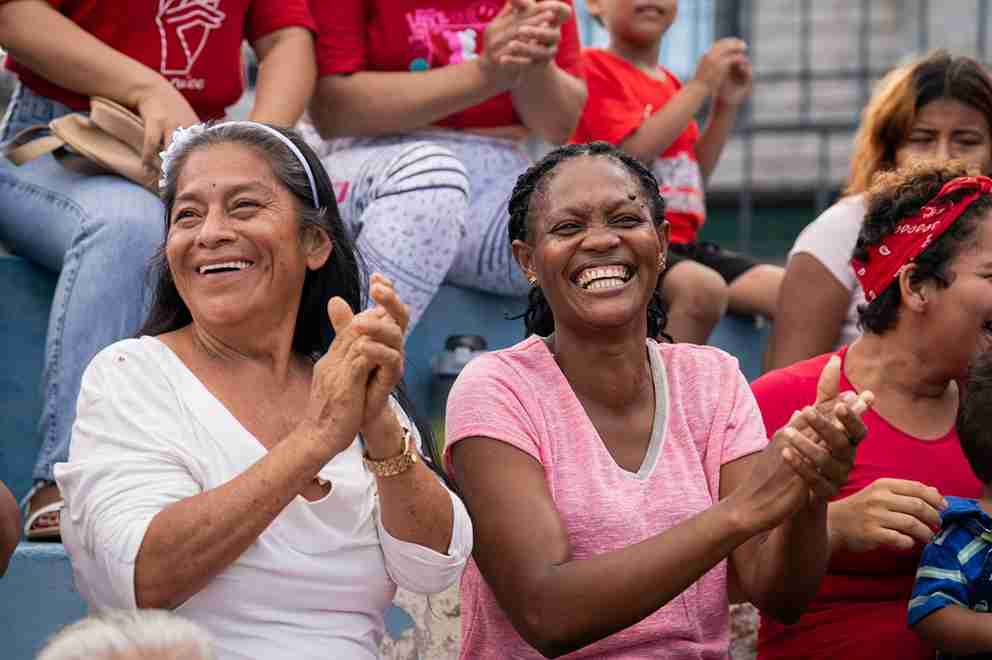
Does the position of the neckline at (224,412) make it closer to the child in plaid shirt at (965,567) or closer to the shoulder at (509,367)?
the shoulder at (509,367)

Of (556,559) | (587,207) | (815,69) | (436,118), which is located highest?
(587,207)

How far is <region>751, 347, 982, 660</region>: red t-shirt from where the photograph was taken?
3365mm

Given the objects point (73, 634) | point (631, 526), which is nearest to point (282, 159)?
point (631, 526)

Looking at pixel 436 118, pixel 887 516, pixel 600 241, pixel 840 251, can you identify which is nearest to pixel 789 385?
pixel 887 516

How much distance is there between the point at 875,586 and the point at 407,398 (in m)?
1.07

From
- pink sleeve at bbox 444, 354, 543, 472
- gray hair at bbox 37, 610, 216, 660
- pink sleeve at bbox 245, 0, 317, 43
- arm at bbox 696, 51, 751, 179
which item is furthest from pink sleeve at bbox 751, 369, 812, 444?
arm at bbox 696, 51, 751, 179

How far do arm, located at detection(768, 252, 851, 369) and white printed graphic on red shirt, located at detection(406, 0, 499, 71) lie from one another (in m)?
1.08

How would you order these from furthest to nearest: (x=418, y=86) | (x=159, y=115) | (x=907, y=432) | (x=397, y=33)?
(x=397, y=33), (x=418, y=86), (x=159, y=115), (x=907, y=432)

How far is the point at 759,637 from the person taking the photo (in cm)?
359

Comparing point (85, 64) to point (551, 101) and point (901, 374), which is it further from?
point (901, 374)

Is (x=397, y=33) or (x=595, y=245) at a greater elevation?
(x=397, y=33)

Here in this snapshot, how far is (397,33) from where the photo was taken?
443 cm

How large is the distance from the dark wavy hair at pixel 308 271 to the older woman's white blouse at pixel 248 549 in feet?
0.63

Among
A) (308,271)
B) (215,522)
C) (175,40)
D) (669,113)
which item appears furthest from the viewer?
(669,113)
